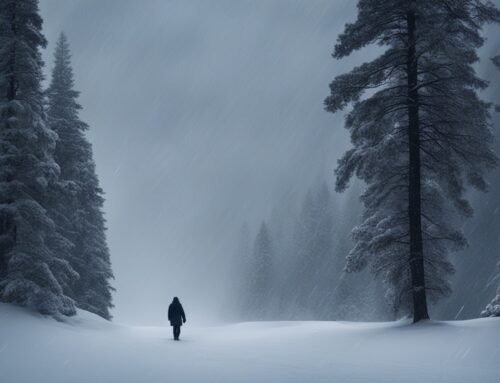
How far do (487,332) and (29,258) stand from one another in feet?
49.5

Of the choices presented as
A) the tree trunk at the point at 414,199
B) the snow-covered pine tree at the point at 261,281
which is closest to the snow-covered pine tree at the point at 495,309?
the tree trunk at the point at 414,199

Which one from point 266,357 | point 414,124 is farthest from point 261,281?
point 266,357

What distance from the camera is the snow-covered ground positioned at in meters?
8.36

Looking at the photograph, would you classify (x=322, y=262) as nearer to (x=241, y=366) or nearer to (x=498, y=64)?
(x=498, y=64)

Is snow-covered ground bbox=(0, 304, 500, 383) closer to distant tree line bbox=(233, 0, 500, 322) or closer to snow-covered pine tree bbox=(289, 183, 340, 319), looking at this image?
distant tree line bbox=(233, 0, 500, 322)

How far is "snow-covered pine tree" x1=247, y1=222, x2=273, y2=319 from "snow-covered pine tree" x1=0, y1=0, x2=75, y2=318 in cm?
4918

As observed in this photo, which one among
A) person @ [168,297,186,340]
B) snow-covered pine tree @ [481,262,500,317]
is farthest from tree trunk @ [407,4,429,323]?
person @ [168,297,186,340]

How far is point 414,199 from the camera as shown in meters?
14.1

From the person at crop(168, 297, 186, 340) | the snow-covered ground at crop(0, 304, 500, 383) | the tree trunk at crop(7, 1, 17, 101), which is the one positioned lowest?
the snow-covered ground at crop(0, 304, 500, 383)

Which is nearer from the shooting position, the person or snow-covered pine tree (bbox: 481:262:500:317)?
snow-covered pine tree (bbox: 481:262:500:317)

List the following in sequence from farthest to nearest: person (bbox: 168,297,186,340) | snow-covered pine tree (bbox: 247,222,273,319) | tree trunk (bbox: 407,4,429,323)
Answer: snow-covered pine tree (bbox: 247,222,273,319) → person (bbox: 168,297,186,340) → tree trunk (bbox: 407,4,429,323)

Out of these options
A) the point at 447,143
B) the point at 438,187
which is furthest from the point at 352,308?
the point at 447,143

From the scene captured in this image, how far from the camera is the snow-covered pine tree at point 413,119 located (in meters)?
14.1

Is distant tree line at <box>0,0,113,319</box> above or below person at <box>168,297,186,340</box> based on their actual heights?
above
